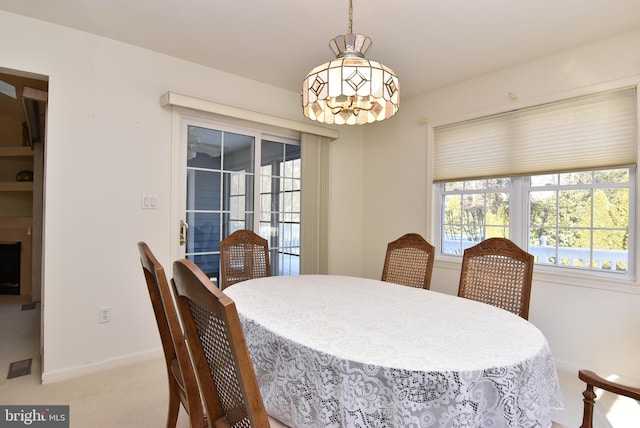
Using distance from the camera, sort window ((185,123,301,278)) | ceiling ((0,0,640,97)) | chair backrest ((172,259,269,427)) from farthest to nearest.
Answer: window ((185,123,301,278))
ceiling ((0,0,640,97))
chair backrest ((172,259,269,427))

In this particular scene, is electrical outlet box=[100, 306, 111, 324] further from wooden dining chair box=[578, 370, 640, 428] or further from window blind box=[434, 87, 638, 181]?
window blind box=[434, 87, 638, 181]

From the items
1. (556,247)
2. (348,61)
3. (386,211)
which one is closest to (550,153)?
(556,247)

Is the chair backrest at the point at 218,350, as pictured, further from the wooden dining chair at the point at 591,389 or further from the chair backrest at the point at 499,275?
the chair backrest at the point at 499,275

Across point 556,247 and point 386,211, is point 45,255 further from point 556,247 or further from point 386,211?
point 556,247

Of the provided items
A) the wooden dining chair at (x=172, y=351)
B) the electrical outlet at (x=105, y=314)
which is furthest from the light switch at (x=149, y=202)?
the wooden dining chair at (x=172, y=351)

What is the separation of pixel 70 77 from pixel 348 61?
212cm

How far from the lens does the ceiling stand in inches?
83.3

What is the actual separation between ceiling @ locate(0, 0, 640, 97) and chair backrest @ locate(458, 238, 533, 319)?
1506mm

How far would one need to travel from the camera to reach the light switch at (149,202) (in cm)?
273

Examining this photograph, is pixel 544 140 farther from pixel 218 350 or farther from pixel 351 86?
pixel 218 350

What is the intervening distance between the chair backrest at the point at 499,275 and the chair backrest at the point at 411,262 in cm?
28

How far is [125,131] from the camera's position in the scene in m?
2.64

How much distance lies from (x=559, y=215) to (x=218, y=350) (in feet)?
9.83
